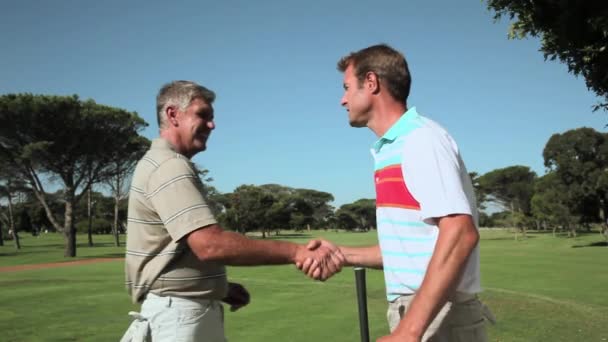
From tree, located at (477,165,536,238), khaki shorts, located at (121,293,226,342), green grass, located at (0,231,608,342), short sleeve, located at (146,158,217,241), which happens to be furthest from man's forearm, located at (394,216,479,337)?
tree, located at (477,165,536,238)

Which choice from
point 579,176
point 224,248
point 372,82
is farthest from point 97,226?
point 372,82

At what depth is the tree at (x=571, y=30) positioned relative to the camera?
768cm

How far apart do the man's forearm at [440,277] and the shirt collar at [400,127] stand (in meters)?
0.53

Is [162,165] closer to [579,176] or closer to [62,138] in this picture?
[62,138]

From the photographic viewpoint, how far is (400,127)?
229 centimetres

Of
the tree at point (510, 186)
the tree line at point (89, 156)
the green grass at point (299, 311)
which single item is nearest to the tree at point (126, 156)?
the tree line at point (89, 156)

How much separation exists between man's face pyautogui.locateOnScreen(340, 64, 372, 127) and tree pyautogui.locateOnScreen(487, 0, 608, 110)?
246 inches

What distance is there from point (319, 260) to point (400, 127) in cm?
128

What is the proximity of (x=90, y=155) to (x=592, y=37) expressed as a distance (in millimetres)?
35562

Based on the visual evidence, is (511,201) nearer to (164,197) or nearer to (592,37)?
(592,37)

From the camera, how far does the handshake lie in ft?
10.3

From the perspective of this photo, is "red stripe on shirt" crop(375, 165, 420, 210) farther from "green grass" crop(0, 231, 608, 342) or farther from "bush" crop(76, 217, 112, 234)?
"bush" crop(76, 217, 112, 234)

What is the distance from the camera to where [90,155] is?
3741 centimetres

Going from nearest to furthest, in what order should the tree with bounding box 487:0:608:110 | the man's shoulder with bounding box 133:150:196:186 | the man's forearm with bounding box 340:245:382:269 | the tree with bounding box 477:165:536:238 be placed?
the man's shoulder with bounding box 133:150:196:186
the man's forearm with bounding box 340:245:382:269
the tree with bounding box 487:0:608:110
the tree with bounding box 477:165:536:238
